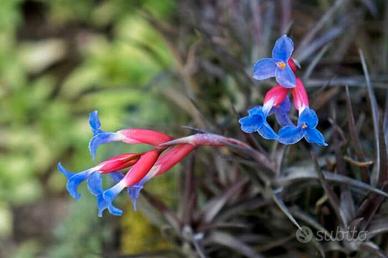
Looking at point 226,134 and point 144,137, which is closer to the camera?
point 144,137

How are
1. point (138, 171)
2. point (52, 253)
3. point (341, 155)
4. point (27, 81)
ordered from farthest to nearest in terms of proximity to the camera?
1. point (27, 81)
2. point (52, 253)
3. point (341, 155)
4. point (138, 171)

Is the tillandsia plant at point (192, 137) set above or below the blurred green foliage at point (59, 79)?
below

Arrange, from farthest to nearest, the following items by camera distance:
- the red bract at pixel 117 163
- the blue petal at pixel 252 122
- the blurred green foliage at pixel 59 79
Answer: the blurred green foliage at pixel 59 79
the red bract at pixel 117 163
the blue petal at pixel 252 122

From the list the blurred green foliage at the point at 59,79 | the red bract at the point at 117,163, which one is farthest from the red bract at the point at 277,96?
the blurred green foliage at the point at 59,79

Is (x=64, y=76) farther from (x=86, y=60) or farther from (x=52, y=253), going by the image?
(x=52, y=253)

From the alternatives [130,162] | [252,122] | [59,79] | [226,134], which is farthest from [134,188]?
[59,79]

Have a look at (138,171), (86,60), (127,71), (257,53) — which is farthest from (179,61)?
(86,60)

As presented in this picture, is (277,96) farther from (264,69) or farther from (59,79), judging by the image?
(59,79)

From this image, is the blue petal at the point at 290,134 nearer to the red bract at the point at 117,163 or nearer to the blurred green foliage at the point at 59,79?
the red bract at the point at 117,163
